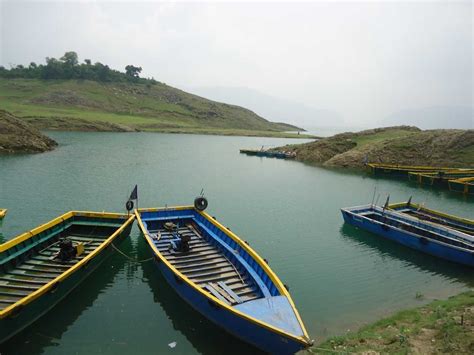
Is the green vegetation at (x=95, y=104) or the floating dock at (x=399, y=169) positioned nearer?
the floating dock at (x=399, y=169)

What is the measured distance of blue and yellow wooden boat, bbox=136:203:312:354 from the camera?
10578 mm

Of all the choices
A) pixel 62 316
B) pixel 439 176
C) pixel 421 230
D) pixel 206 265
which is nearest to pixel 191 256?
pixel 206 265

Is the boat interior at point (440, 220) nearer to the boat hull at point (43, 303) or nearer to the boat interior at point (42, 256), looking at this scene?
the boat interior at point (42, 256)

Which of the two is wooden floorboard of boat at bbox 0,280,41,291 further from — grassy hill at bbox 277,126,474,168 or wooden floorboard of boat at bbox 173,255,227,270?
grassy hill at bbox 277,126,474,168

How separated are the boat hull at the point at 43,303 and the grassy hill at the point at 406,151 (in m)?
54.1

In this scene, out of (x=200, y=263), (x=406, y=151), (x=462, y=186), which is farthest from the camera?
A: (x=406, y=151)

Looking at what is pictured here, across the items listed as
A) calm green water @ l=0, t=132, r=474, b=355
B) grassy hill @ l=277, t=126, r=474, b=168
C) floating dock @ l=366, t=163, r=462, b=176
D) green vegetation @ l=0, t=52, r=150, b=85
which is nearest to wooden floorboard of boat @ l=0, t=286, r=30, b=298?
calm green water @ l=0, t=132, r=474, b=355

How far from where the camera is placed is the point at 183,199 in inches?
1302

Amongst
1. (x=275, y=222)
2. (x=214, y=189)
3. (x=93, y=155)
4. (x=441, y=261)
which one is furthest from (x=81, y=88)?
(x=441, y=261)

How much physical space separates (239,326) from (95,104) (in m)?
160

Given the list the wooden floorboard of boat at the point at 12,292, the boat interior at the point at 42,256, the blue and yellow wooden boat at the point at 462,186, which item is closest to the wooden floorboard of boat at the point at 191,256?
the boat interior at the point at 42,256

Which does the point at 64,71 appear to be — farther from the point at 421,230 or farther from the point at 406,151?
the point at 421,230

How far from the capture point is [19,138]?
5753 cm

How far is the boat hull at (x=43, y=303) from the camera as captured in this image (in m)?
11.0
